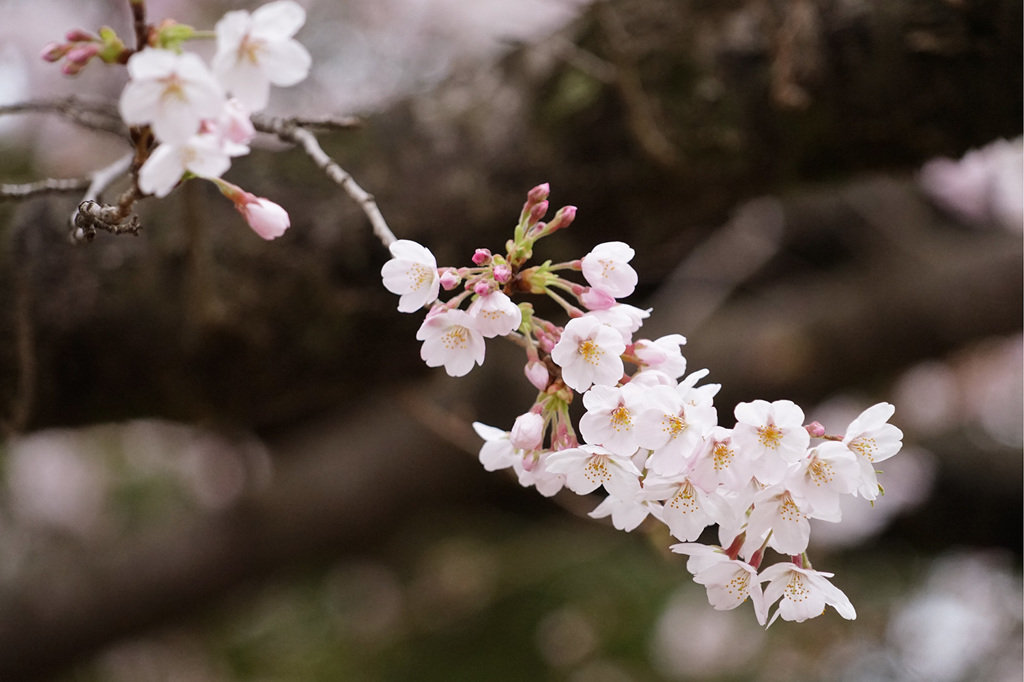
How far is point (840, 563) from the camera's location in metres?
2.11

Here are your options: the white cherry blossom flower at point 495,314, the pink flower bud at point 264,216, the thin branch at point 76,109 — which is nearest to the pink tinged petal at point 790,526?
the white cherry blossom flower at point 495,314

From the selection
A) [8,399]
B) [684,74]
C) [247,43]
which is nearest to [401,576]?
[8,399]

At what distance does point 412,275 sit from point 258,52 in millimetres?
154

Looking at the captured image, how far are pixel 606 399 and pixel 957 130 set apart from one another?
2.79 feet

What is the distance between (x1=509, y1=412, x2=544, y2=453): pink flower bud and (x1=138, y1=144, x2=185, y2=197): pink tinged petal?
0.25 metres

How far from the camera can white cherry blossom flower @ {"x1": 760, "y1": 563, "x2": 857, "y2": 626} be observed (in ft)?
1.55

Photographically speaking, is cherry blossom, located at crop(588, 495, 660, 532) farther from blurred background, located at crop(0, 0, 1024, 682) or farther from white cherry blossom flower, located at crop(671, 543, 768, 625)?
blurred background, located at crop(0, 0, 1024, 682)

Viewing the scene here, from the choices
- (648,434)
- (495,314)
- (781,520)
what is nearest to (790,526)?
(781,520)

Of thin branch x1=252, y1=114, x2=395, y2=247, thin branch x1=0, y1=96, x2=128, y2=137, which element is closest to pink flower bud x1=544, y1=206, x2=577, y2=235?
thin branch x1=252, y1=114, x2=395, y2=247

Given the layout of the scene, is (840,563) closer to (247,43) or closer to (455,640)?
(455,640)

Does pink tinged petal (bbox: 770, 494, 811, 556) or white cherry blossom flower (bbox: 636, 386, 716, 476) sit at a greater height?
white cherry blossom flower (bbox: 636, 386, 716, 476)

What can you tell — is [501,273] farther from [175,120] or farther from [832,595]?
[832,595]

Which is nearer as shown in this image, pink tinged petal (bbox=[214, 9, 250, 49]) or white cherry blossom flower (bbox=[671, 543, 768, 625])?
pink tinged petal (bbox=[214, 9, 250, 49])

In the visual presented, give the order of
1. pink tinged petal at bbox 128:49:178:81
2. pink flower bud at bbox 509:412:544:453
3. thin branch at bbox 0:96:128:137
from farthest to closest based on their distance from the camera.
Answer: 1. thin branch at bbox 0:96:128:137
2. pink flower bud at bbox 509:412:544:453
3. pink tinged petal at bbox 128:49:178:81
